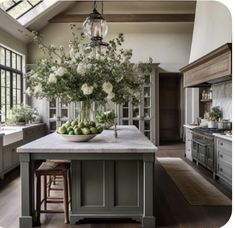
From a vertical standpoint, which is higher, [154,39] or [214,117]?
[154,39]

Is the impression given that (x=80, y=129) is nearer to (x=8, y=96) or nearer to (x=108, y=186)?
(x=108, y=186)

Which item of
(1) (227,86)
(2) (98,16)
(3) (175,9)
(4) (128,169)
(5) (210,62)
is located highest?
(3) (175,9)

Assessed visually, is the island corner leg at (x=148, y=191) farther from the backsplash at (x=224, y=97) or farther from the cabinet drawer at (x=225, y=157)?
the backsplash at (x=224, y=97)

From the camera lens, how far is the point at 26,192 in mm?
2834

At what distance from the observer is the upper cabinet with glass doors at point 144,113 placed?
852 cm

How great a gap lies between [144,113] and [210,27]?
145 inches

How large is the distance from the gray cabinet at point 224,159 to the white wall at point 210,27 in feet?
5.37

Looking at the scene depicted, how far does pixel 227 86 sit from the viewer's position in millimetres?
5527

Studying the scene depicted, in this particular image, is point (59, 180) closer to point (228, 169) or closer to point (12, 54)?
point (228, 169)

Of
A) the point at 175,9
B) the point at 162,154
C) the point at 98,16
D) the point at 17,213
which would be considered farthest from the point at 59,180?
the point at 175,9

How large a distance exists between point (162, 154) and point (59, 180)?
3309 millimetres

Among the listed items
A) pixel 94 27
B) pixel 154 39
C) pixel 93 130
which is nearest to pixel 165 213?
pixel 93 130

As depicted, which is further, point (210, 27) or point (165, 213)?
point (210, 27)

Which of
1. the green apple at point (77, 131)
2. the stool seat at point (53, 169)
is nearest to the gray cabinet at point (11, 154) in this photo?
the stool seat at point (53, 169)
